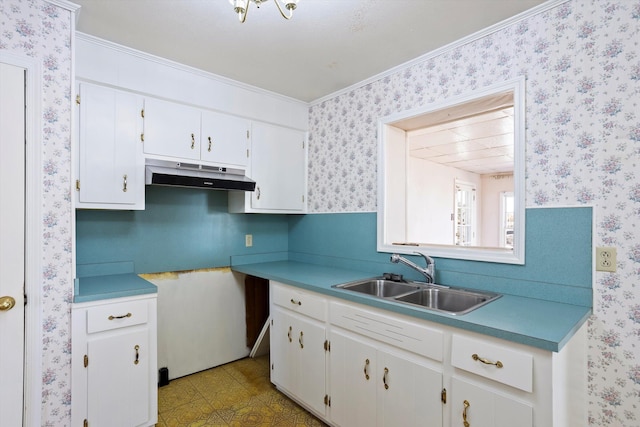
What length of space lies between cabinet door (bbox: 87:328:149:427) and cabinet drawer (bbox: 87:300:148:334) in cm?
6

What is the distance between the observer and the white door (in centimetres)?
156

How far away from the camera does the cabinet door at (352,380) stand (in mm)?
1789

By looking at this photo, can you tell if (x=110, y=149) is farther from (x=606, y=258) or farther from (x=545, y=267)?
(x=606, y=258)

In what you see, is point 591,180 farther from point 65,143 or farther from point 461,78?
point 65,143

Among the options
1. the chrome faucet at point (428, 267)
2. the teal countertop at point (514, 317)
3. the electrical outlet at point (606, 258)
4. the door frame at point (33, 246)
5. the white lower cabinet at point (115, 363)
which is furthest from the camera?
the chrome faucet at point (428, 267)

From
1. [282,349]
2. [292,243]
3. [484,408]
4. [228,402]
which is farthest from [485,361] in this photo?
[292,243]

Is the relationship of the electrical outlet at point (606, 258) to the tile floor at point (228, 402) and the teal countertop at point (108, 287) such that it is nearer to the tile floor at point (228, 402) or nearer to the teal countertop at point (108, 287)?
the tile floor at point (228, 402)

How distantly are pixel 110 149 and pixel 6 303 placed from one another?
1.00 meters

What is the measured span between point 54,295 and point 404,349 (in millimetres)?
1801

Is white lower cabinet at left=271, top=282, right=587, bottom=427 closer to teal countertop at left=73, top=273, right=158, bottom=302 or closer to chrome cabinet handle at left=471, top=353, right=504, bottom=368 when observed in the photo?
chrome cabinet handle at left=471, top=353, right=504, bottom=368

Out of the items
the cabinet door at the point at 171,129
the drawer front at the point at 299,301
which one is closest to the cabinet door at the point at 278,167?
the cabinet door at the point at 171,129

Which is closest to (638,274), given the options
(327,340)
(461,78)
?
(461,78)

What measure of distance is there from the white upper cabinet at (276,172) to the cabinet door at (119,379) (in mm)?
1263

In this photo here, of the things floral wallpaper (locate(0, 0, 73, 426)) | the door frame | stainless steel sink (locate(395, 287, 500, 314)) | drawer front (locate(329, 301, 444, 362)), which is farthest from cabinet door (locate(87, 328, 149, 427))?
stainless steel sink (locate(395, 287, 500, 314))
